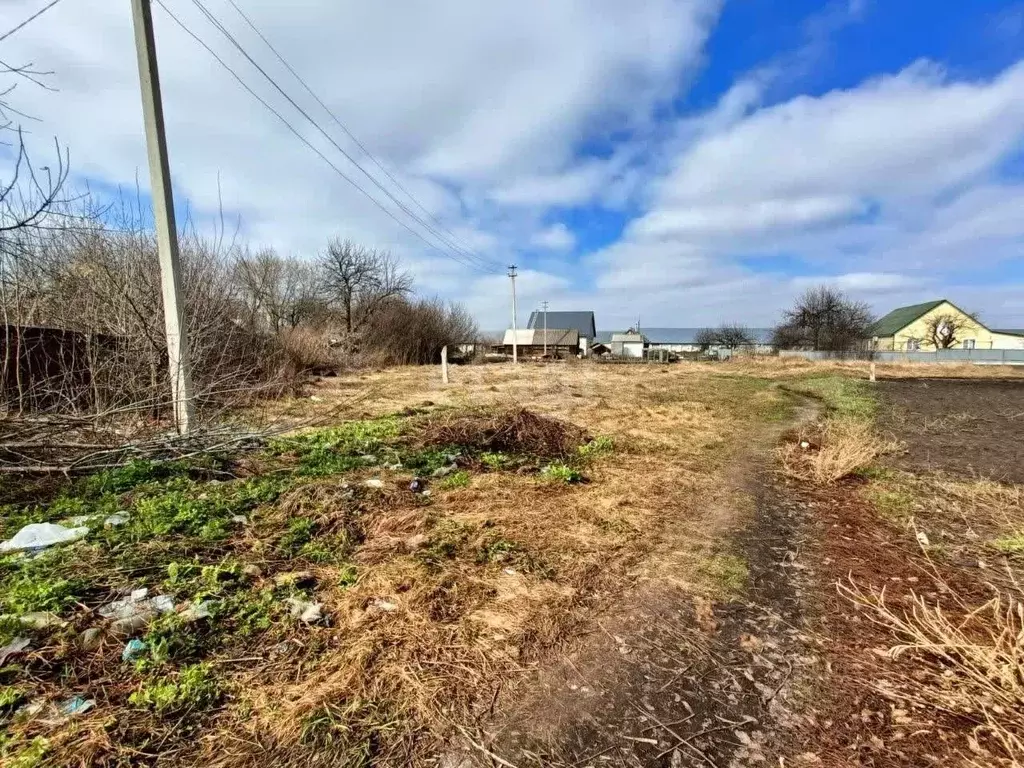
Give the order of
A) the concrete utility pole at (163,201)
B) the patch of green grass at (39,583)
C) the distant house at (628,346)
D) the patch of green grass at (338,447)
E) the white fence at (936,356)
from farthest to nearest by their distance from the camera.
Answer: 1. the distant house at (628,346)
2. the white fence at (936,356)
3. the concrete utility pole at (163,201)
4. the patch of green grass at (338,447)
5. the patch of green grass at (39,583)

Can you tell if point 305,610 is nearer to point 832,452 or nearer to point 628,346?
point 832,452

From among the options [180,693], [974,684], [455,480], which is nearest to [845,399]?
[455,480]

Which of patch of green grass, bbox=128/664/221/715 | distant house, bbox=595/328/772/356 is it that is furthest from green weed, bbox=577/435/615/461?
distant house, bbox=595/328/772/356

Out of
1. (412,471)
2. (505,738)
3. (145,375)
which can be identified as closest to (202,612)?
(505,738)

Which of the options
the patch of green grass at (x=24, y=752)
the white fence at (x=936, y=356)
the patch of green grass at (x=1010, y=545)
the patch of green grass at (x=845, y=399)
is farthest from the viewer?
the white fence at (x=936, y=356)

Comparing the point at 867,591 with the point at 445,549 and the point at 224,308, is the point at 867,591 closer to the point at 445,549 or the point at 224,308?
the point at 445,549

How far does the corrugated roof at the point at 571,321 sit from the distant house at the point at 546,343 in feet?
37.6

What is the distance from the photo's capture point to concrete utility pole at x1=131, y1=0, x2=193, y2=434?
5.55 m

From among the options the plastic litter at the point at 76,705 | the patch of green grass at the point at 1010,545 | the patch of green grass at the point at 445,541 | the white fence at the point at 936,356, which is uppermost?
the white fence at the point at 936,356

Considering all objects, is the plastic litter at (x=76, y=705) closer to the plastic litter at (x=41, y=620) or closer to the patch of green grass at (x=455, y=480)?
the plastic litter at (x=41, y=620)

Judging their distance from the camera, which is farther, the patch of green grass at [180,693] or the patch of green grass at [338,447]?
the patch of green grass at [338,447]

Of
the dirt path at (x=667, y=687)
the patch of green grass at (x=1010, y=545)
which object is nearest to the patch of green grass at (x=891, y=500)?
the patch of green grass at (x=1010, y=545)

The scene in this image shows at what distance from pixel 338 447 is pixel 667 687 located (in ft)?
17.1

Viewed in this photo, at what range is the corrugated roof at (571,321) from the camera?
7631 centimetres
